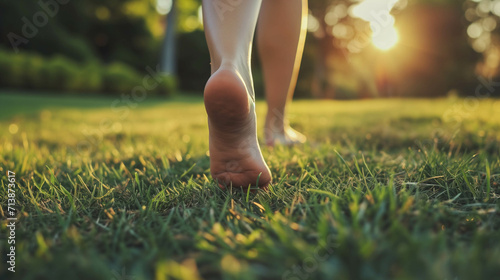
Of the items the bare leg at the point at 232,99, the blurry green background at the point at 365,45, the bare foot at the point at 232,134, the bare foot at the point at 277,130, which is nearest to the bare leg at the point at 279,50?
the bare foot at the point at 277,130

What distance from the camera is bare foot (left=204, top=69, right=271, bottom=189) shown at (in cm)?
94

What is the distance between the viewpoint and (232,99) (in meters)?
0.93

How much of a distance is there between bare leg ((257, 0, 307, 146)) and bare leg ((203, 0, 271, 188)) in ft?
1.97

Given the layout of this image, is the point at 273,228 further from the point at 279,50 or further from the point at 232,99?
the point at 279,50

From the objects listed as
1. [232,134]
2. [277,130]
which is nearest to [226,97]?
[232,134]

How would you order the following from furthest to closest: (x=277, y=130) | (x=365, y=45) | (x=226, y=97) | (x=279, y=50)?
1. (x=365, y=45)
2. (x=277, y=130)
3. (x=279, y=50)
4. (x=226, y=97)

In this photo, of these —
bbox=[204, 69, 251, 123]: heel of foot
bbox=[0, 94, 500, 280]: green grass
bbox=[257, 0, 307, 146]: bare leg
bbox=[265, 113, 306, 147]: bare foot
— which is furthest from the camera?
bbox=[265, 113, 306, 147]: bare foot

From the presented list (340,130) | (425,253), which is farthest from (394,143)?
(425,253)

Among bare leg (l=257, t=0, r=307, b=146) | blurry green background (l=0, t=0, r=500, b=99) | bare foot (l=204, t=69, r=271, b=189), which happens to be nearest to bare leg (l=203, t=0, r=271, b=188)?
bare foot (l=204, t=69, r=271, b=189)

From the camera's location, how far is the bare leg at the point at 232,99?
3.10 ft

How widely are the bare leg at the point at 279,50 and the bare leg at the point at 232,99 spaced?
599 mm

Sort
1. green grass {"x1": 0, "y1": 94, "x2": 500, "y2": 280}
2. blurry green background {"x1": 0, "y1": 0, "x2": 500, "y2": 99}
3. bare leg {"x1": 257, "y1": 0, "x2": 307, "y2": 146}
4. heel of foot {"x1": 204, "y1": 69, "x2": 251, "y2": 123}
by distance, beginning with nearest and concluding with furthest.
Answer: green grass {"x1": 0, "y1": 94, "x2": 500, "y2": 280} < heel of foot {"x1": 204, "y1": 69, "x2": 251, "y2": 123} < bare leg {"x1": 257, "y1": 0, "x2": 307, "y2": 146} < blurry green background {"x1": 0, "y1": 0, "x2": 500, "y2": 99}

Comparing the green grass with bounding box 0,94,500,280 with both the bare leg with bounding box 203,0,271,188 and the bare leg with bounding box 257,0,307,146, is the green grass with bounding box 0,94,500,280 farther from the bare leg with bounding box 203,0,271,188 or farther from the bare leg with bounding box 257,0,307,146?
the bare leg with bounding box 257,0,307,146

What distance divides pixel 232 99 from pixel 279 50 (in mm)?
891
